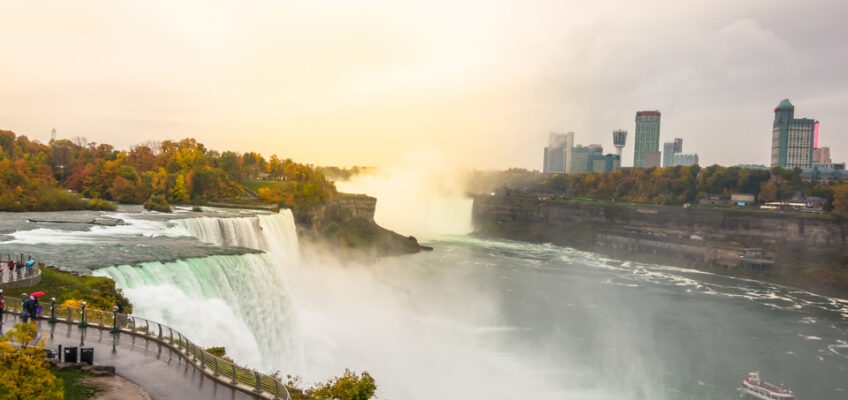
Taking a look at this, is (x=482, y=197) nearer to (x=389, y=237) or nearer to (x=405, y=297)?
(x=389, y=237)

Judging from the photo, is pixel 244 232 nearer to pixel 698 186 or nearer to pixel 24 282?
pixel 24 282

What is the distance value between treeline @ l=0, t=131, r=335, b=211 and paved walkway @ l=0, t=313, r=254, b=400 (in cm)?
4069

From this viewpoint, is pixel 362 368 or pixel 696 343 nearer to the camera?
pixel 362 368

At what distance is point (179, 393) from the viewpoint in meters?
13.7

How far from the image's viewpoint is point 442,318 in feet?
158

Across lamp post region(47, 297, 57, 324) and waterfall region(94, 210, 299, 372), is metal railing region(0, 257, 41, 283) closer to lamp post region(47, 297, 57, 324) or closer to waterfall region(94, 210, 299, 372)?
waterfall region(94, 210, 299, 372)

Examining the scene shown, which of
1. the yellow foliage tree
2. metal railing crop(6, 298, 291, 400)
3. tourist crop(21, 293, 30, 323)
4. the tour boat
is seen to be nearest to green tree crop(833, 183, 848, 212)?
the tour boat

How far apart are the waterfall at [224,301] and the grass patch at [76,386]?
6596mm

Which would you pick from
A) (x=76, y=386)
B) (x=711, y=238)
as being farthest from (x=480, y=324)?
(x=711, y=238)

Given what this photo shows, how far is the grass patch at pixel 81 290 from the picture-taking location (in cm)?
2022

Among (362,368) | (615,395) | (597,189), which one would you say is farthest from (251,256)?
(597,189)

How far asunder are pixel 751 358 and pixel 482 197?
104086 mm

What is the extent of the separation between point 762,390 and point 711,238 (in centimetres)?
6957

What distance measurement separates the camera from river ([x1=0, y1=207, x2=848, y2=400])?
26797mm
